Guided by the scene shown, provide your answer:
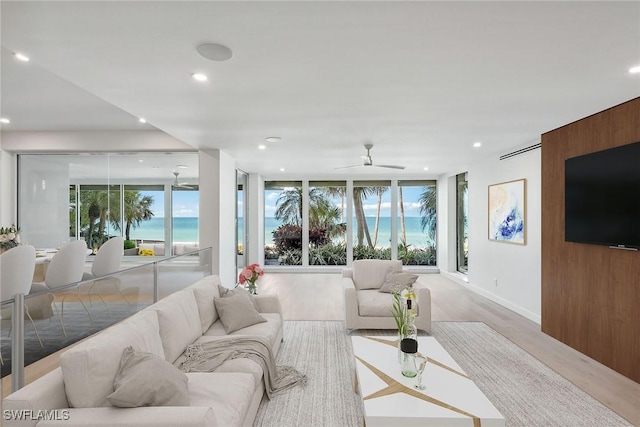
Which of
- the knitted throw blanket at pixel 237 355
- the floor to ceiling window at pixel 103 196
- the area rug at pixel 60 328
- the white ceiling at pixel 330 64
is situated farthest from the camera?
the floor to ceiling window at pixel 103 196

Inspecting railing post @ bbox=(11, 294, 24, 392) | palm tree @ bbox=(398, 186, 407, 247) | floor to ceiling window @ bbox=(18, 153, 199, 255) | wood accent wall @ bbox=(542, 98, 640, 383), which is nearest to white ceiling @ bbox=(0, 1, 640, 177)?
wood accent wall @ bbox=(542, 98, 640, 383)

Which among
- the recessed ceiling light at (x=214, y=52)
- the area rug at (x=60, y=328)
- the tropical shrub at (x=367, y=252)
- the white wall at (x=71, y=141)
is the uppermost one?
the white wall at (x=71, y=141)

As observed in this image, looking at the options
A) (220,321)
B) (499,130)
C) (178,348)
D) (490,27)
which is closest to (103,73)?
(178,348)

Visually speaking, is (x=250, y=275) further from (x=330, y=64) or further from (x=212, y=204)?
(x=330, y=64)

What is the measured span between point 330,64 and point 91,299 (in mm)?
2460

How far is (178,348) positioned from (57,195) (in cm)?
464

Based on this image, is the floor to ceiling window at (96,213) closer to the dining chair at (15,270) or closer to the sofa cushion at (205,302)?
the dining chair at (15,270)

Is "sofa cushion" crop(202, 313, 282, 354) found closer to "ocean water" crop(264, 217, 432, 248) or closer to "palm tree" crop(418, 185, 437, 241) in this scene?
"ocean water" crop(264, 217, 432, 248)

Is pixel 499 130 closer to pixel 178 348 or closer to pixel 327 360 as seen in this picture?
pixel 327 360

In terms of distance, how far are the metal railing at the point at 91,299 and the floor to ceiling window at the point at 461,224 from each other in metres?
5.90

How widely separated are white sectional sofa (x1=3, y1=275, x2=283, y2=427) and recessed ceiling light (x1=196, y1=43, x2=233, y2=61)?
5.64 feet

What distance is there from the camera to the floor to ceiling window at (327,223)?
361 inches

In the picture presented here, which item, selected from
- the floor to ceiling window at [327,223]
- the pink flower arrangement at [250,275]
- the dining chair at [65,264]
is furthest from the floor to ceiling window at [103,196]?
the floor to ceiling window at [327,223]

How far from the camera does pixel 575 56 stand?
7.43ft
